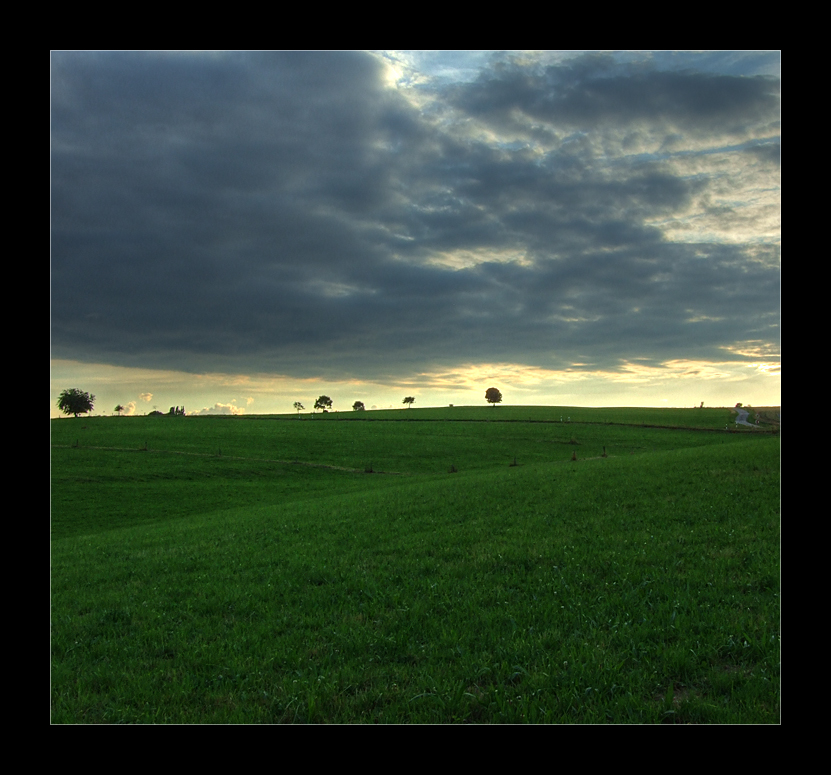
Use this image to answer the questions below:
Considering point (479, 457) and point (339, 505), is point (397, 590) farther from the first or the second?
point (479, 457)

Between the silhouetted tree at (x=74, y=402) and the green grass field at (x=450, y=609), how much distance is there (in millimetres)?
102027

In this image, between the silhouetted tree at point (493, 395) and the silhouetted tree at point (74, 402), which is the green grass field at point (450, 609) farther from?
the silhouetted tree at point (493, 395)

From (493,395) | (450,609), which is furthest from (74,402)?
(450,609)

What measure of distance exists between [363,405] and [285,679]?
15192 centimetres

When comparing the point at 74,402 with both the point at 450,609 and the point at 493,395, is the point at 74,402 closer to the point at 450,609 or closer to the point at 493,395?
the point at 493,395

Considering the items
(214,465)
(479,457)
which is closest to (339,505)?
(214,465)

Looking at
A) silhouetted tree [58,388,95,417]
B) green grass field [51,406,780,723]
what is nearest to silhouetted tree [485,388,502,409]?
silhouetted tree [58,388,95,417]

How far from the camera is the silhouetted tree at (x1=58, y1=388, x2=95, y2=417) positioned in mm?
113250

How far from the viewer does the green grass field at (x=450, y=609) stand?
24.5 ft

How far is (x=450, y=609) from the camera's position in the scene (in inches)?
423

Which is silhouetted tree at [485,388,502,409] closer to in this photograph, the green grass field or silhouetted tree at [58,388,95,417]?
silhouetted tree at [58,388,95,417]

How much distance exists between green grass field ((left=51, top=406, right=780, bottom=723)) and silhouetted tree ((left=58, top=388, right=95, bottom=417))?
335ft

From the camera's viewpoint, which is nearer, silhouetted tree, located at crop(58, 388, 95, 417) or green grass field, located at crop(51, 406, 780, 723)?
green grass field, located at crop(51, 406, 780, 723)
